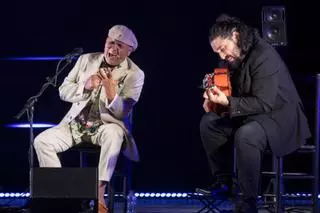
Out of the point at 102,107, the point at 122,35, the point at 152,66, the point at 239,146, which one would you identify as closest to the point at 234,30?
the point at 239,146

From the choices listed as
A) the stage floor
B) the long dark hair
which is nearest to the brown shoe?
the stage floor

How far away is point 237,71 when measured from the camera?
348 cm

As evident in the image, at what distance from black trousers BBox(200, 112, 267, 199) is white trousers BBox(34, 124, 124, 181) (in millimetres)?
645

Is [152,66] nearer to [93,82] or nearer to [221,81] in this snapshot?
[93,82]

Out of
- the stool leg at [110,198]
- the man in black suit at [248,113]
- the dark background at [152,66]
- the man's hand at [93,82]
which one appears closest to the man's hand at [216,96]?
the man in black suit at [248,113]

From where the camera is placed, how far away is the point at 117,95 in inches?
156

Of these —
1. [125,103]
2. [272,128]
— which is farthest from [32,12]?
[272,128]

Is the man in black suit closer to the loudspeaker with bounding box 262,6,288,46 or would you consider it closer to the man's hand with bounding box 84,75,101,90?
the man's hand with bounding box 84,75,101,90

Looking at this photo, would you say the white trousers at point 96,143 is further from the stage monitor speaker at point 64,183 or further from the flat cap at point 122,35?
the flat cap at point 122,35

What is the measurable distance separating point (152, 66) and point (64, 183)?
74.4 inches

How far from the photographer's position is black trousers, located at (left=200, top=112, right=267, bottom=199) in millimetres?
3166

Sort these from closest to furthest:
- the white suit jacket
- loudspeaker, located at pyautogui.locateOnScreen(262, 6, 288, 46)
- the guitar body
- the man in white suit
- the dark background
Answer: the guitar body < the man in white suit < the white suit jacket < loudspeaker, located at pyautogui.locateOnScreen(262, 6, 288, 46) < the dark background

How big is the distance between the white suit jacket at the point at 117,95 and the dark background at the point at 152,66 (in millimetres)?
904

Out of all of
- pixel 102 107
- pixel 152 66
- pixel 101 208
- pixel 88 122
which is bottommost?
pixel 101 208
